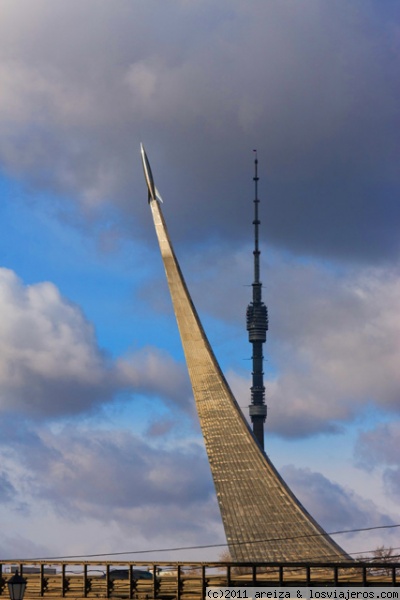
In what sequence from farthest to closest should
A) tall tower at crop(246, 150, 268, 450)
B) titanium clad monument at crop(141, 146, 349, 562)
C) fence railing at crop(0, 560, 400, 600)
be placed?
1. tall tower at crop(246, 150, 268, 450)
2. titanium clad monument at crop(141, 146, 349, 562)
3. fence railing at crop(0, 560, 400, 600)

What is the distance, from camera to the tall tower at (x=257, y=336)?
536 feet

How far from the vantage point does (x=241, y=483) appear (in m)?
65.2

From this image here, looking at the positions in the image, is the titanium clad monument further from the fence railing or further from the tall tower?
the tall tower

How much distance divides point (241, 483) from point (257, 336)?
344 ft

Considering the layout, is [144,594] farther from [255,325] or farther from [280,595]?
[255,325]

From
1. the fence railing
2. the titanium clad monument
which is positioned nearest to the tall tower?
the titanium clad monument

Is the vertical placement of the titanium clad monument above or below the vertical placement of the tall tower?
below

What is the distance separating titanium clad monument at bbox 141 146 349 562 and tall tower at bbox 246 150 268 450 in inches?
3633

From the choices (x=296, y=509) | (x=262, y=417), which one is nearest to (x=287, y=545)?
(x=296, y=509)

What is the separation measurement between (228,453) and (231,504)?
2881 millimetres

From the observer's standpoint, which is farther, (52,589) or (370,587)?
(52,589)

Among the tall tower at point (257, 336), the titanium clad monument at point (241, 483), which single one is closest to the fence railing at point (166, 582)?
the titanium clad monument at point (241, 483)

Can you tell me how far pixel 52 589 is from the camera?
40219mm

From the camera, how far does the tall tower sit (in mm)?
163337
